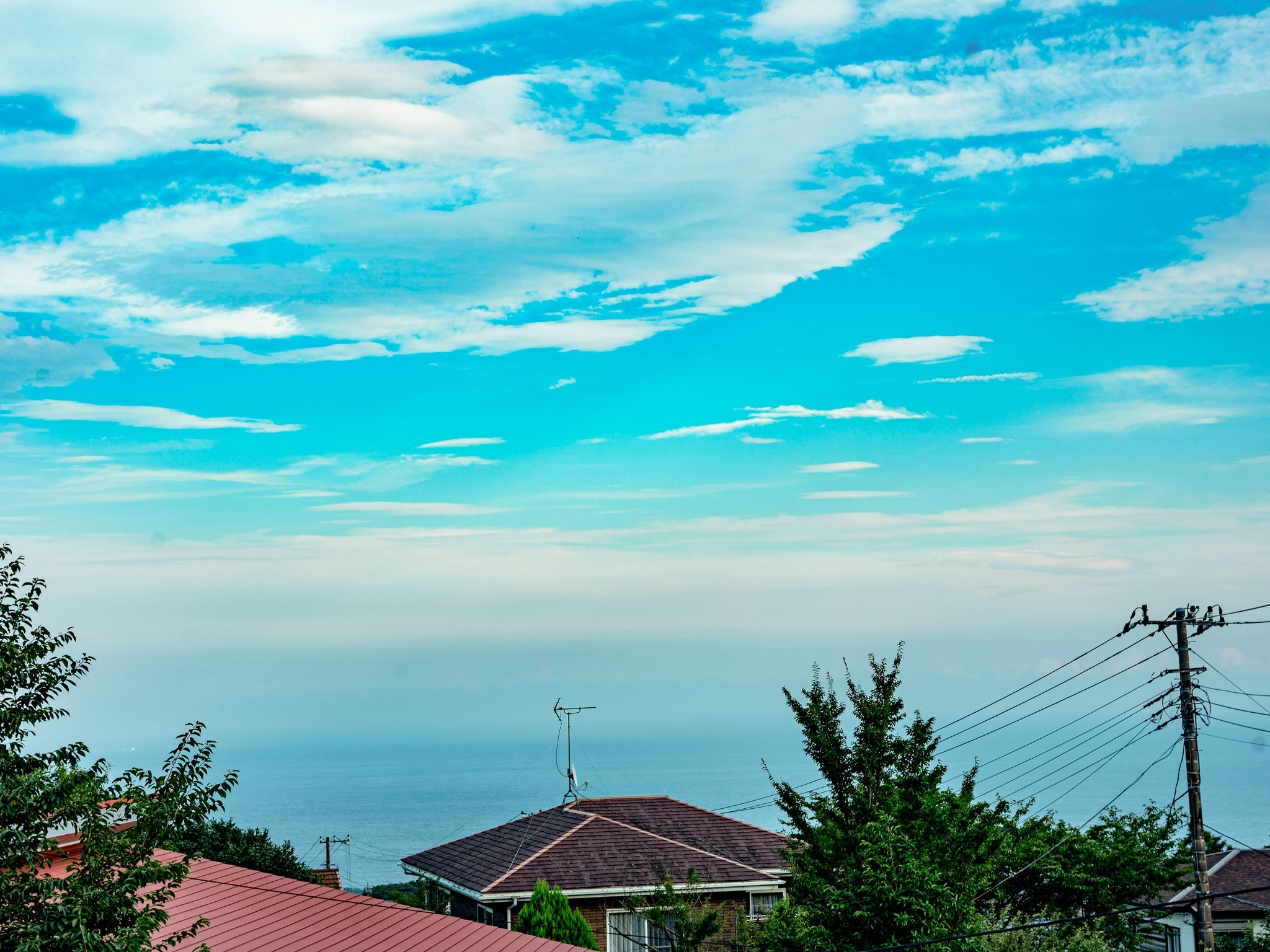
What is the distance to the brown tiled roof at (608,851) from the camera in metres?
31.8

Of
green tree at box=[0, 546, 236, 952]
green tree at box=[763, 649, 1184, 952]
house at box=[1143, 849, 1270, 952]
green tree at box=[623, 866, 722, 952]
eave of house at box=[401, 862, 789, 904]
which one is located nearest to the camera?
green tree at box=[0, 546, 236, 952]

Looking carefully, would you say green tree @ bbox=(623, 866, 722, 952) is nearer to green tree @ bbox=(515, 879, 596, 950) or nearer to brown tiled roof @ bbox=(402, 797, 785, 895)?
brown tiled roof @ bbox=(402, 797, 785, 895)

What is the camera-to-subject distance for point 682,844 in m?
34.4

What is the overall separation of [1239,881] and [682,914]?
21815 millimetres

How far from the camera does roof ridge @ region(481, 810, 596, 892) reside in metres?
31.0

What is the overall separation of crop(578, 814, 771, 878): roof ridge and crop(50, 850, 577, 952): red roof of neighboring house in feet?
49.5

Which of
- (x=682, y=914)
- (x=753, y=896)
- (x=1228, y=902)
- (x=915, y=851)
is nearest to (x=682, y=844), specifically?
(x=753, y=896)

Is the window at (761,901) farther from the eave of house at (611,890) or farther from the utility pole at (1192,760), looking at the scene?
the utility pole at (1192,760)

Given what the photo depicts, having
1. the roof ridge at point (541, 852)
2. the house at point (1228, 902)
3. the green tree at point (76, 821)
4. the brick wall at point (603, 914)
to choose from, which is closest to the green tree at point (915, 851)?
the house at point (1228, 902)

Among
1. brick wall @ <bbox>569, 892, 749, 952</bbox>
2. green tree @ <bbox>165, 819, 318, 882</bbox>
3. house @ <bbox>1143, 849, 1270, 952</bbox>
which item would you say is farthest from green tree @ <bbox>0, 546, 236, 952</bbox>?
house @ <bbox>1143, 849, 1270, 952</bbox>

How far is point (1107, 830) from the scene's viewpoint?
32.5m

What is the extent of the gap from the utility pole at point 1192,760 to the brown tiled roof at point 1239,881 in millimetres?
12316

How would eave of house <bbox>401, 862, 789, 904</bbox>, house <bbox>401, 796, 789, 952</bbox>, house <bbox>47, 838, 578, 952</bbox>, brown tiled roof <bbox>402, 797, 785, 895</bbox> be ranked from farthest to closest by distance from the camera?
1. brown tiled roof <bbox>402, 797, 785, 895</bbox>
2. house <bbox>401, 796, 789, 952</bbox>
3. eave of house <bbox>401, 862, 789, 904</bbox>
4. house <bbox>47, 838, 578, 952</bbox>

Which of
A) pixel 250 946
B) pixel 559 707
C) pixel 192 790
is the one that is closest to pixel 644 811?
pixel 559 707
